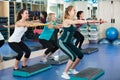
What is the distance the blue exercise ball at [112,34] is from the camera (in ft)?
35.1

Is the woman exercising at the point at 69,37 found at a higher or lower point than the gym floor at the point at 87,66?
higher

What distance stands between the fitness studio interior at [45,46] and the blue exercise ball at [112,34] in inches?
84.2

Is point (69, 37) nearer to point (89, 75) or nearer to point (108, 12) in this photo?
point (89, 75)

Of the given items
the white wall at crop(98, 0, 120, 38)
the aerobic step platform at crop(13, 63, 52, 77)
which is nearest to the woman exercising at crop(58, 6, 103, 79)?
the aerobic step platform at crop(13, 63, 52, 77)

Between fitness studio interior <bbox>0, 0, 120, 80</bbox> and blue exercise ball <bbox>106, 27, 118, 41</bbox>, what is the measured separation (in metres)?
A: 2.14

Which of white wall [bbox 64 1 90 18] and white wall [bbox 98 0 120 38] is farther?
white wall [bbox 98 0 120 38]

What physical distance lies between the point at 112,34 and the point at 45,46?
5.10 meters

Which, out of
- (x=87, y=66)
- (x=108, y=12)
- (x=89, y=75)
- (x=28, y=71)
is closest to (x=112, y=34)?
(x=108, y=12)

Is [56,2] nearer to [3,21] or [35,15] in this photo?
[35,15]

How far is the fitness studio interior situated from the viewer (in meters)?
4.86

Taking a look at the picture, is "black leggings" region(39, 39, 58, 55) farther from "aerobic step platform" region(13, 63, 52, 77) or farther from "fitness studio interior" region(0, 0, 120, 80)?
"aerobic step platform" region(13, 63, 52, 77)

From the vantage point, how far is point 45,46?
644 centimetres

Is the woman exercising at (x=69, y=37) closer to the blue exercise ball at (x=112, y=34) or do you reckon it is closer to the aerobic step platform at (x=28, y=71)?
the aerobic step platform at (x=28, y=71)

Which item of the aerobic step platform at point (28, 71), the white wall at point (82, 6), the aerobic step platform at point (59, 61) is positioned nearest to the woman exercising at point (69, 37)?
the aerobic step platform at point (28, 71)
